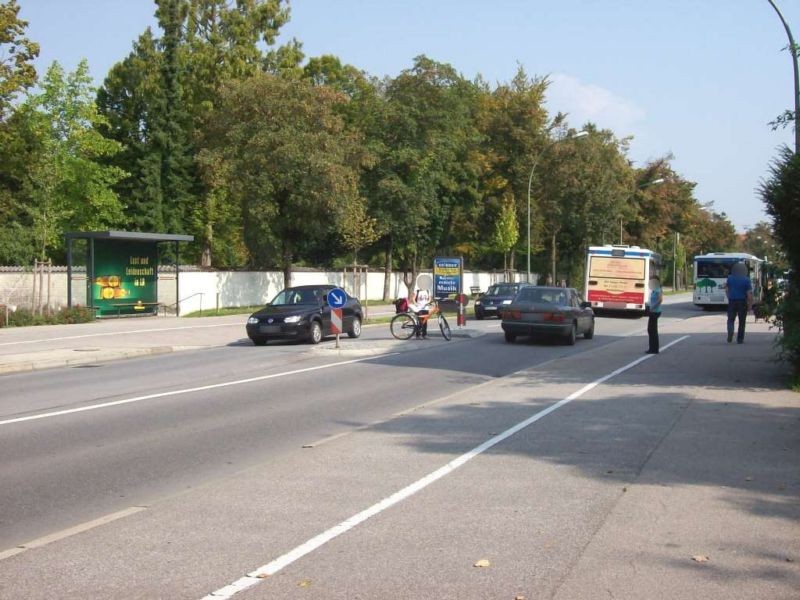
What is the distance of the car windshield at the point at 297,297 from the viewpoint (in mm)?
24141

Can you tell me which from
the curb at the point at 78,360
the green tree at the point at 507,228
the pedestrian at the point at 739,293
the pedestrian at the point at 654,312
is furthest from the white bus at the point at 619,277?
the curb at the point at 78,360

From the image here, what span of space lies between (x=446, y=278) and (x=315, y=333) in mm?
9879

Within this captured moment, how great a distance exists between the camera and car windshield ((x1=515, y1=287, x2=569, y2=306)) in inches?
916

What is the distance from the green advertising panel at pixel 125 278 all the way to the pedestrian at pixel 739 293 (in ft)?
70.3

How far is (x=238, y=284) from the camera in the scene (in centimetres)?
4497

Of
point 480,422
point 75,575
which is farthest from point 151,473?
point 480,422

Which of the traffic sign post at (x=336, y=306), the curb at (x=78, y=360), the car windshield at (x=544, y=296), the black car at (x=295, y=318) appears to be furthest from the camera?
the car windshield at (x=544, y=296)

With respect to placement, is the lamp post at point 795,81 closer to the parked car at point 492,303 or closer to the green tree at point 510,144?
the parked car at point 492,303

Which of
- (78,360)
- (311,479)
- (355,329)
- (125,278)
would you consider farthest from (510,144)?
(311,479)

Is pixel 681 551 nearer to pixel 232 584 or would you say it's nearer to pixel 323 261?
pixel 232 584

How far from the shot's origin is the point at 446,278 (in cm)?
3241

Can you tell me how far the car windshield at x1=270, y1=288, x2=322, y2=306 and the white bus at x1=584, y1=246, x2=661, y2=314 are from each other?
1612cm

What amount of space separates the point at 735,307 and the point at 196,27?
151 ft

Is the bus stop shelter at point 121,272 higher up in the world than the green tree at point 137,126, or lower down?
lower down
